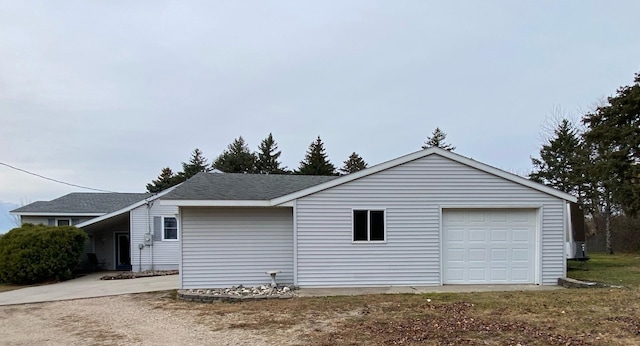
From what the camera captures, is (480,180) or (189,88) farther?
(189,88)

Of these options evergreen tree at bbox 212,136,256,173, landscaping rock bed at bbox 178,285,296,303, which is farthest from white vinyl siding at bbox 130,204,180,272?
evergreen tree at bbox 212,136,256,173

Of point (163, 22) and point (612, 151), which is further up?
point (163, 22)

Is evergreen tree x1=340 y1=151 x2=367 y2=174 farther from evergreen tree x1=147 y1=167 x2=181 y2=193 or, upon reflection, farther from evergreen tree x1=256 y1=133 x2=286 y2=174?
evergreen tree x1=147 y1=167 x2=181 y2=193

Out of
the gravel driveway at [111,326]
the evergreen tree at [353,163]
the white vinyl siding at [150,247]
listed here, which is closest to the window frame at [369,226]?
the gravel driveway at [111,326]

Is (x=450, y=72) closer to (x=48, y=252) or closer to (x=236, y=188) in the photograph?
(x=236, y=188)

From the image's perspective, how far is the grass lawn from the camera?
19.7 feet

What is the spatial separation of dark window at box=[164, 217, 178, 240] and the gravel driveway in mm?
8684

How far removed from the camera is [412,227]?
11211 mm

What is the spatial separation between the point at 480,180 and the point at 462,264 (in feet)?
7.37

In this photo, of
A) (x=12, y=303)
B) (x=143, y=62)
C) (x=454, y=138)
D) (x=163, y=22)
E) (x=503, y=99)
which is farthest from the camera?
(x=454, y=138)

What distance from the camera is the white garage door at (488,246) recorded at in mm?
11258

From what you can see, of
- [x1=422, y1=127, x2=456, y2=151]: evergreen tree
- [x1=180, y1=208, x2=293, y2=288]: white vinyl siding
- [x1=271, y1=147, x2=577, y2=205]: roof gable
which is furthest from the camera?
[x1=422, y1=127, x2=456, y2=151]: evergreen tree

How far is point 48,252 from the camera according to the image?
16125 mm

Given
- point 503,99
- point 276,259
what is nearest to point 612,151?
point 503,99
